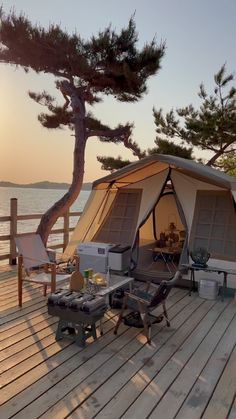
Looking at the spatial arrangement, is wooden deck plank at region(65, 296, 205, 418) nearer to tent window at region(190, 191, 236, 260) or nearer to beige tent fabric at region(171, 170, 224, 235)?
tent window at region(190, 191, 236, 260)

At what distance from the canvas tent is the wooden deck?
1810 mm

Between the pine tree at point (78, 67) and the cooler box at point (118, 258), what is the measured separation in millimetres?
2547

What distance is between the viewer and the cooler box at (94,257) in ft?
19.3

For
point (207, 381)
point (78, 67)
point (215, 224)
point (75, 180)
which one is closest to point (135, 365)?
point (207, 381)

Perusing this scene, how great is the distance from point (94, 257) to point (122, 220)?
1.28 meters

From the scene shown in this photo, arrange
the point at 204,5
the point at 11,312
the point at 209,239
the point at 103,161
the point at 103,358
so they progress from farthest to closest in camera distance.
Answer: the point at 103,161
the point at 204,5
the point at 209,239
the point at 11,312
the point at 103,358

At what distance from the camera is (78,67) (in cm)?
744

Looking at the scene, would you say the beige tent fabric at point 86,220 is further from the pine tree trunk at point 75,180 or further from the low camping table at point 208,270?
the low camping table at point 208,270

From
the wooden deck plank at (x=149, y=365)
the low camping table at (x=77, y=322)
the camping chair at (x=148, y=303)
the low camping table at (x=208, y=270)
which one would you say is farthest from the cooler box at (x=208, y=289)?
the low camping table at (x=77, y=322)

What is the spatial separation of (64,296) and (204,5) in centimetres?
632

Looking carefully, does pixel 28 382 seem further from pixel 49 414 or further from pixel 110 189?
pixel 110 189

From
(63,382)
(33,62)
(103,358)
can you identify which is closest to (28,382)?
(63,382)

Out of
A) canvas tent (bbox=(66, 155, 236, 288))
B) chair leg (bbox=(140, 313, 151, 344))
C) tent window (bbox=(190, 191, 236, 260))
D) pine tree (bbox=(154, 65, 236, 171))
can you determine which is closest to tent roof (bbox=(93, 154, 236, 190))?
canvas tent (bbox=(66, 155, 236, 288))

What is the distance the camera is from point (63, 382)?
9.37 ft
